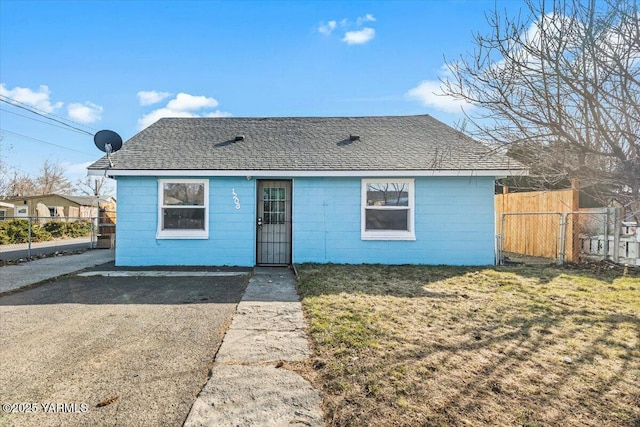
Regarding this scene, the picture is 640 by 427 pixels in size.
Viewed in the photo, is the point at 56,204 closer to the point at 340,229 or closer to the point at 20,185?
the point at 20,185

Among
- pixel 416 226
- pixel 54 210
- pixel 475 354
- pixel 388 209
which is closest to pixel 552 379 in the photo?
pixel 475 354

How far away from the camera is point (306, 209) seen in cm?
870

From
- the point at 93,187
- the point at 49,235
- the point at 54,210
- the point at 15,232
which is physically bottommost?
the point at 49,235

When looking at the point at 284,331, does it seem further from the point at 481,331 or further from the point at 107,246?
the point at 107,246

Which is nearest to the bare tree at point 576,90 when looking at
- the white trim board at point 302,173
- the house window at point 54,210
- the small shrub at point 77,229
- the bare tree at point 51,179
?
the white trim board at point 302,173

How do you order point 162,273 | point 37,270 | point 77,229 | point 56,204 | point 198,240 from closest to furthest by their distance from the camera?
point 162,273 < point 37,270 < point 198,240 < point 77,229 < point 56,204

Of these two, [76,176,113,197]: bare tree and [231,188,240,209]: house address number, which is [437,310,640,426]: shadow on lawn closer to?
[231,188,240,209]: house address number

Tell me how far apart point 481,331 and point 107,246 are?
49.6 feet

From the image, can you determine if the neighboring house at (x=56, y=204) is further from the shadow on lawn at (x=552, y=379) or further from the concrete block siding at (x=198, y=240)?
the shadow on lawn at (x=552, y=379)

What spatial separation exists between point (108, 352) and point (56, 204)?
40.7 m

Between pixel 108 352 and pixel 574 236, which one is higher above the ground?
pixel 574 236

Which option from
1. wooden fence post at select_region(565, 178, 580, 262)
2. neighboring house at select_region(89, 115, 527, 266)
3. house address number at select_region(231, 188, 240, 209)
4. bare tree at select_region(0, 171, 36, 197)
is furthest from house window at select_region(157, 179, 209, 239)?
bare tree at select_region(0, 171, 36, 197)

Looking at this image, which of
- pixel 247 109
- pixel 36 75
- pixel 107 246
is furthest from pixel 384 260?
pixel 36 75

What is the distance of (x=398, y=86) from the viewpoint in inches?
325
